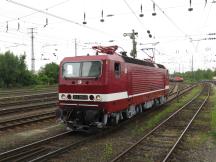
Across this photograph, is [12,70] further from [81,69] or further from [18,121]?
[81,69]

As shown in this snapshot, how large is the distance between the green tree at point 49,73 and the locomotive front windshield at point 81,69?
151 ft

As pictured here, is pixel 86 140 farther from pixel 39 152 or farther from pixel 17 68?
pixel 17 68

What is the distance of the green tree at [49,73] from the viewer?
2319 inches

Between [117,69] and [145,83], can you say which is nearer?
[117,69]

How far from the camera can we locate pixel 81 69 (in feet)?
42.7

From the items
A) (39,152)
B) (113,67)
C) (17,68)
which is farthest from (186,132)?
(17,68)

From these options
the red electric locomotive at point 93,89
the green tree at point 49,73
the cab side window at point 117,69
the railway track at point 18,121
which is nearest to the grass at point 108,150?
the red electric locomotive at point 93,89

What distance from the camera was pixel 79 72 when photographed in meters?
13.0

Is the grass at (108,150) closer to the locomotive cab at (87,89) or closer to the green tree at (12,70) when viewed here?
the locomotive cab at (87,89)

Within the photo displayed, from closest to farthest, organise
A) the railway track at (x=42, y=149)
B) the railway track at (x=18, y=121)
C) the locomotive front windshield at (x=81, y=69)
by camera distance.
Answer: the railway track at (x=42, y=149) < the locomotive front windshield at (x=81, y=69) < the railway track at (x=18, y=121)

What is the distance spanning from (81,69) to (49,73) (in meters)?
48.2

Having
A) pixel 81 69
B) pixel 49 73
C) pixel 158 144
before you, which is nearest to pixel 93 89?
pixel 81 69

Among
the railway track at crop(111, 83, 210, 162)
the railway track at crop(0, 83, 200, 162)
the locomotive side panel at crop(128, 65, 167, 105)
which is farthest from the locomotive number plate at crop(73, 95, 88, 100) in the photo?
the locomotive side panel at crop(128, 65, 167, 105)

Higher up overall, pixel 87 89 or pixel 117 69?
pixel 117 69
